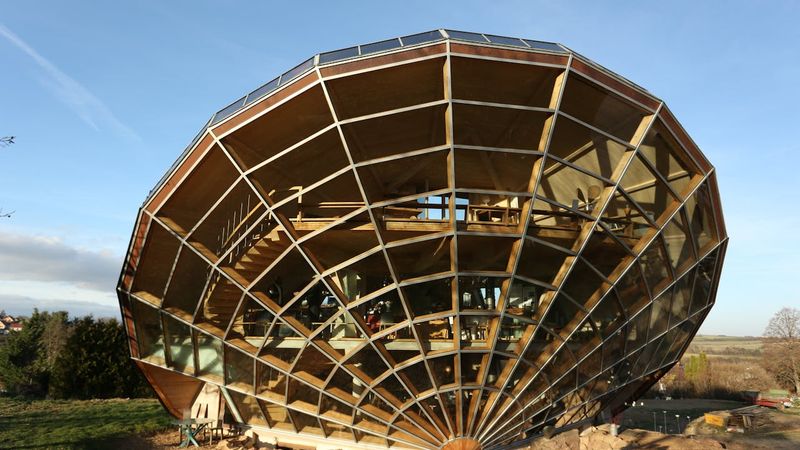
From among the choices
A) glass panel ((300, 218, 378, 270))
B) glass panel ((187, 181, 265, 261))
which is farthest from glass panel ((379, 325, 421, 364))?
glass panel ((187, 181, 265, 261))

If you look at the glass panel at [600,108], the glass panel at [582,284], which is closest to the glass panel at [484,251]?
the glass panel at [582,284]

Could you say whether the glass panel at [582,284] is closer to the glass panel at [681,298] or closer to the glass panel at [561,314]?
the glass panel at [561,314]

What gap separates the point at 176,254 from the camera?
1927cm

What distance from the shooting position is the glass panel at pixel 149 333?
20500 mm

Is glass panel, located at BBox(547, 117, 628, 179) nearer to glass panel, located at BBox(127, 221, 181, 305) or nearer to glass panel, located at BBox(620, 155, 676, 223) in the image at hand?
glass panel, located at BBox(620, 155, 676, 223)

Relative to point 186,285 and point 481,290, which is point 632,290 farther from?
point 186,285

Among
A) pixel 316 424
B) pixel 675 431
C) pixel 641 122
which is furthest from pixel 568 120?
pixel 675 431

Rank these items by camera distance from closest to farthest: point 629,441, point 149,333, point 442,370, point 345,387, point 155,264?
point 442,370 < point 345,387 < point 155,264 < point 149,333 < point 629,441

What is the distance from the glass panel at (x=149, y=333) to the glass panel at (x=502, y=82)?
15.6 m

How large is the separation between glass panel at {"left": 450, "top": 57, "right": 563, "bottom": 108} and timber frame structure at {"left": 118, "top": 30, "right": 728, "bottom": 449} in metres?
0.06

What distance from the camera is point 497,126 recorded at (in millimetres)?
15805

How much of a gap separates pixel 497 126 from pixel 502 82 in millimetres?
1750

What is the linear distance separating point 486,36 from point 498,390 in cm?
1117

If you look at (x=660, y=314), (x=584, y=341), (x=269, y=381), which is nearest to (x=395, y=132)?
(x=584, y=341)
